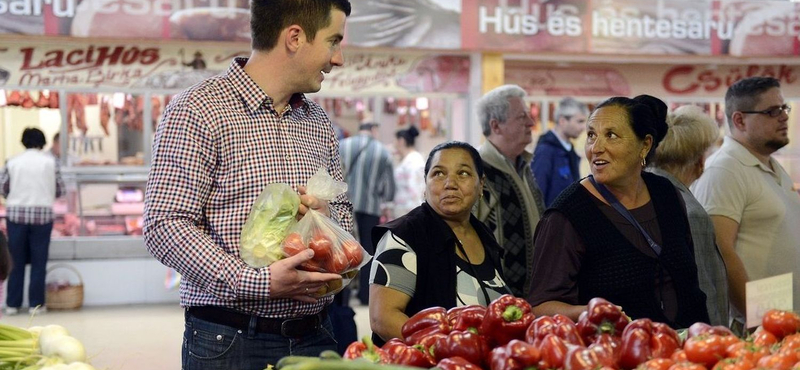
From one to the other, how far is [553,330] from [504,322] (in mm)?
167

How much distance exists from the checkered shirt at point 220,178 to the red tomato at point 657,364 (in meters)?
0.99

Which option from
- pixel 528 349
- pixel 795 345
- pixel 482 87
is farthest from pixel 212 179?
pixel 482 87

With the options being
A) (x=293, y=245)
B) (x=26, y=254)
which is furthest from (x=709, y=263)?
(x=26, y=254)

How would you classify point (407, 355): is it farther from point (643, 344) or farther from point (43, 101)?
point (43, 101)

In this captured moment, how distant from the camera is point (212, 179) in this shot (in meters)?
2.70

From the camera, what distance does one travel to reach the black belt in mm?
2738

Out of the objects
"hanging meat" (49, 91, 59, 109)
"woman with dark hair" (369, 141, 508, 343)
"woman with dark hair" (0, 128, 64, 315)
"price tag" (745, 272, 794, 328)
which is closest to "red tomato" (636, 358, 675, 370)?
"price tag" (745, 272, 794, 328)

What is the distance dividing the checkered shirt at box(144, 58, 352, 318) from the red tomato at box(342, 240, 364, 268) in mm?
225

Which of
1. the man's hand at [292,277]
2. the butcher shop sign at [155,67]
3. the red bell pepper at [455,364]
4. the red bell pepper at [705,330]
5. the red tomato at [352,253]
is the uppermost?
the butcher shop sign at [155,67]

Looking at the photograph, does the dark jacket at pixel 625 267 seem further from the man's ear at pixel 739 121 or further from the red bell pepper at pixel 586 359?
the man's ear at pixel 739 121

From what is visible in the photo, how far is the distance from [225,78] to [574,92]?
382 inches

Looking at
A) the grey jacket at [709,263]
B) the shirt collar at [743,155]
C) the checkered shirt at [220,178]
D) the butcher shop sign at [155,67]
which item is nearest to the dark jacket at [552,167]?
the shirt collar at [743,155]

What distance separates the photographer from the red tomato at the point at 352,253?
2.67 m

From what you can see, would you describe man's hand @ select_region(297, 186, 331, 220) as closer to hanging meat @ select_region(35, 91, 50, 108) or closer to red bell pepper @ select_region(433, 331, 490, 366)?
red bell pepper @ select_region(433, 331, 490, 366)
